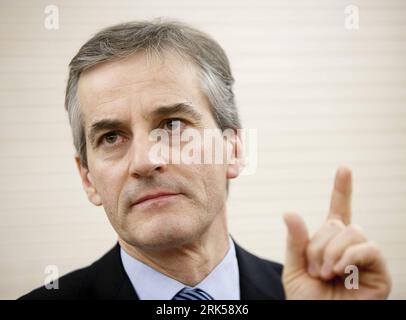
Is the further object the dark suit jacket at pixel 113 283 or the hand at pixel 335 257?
the dark suit jacket at pixel 113 283

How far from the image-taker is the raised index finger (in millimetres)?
1210

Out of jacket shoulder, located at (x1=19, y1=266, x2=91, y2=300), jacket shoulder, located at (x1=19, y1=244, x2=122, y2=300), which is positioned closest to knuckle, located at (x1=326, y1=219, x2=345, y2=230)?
jacket shoulder, located at (x1=19, y1=244, x2=122, y2=300)

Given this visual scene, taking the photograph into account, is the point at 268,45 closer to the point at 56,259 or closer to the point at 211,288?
the point at 211,288

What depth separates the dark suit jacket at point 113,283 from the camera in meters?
1.64

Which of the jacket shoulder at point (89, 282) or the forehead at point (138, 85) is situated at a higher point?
the forehead at point (138, 85)

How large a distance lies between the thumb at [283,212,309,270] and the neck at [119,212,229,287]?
45cm

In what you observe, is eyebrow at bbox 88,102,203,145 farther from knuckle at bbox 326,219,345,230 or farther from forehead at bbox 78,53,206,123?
knuckle at bbox 326,219,345,230

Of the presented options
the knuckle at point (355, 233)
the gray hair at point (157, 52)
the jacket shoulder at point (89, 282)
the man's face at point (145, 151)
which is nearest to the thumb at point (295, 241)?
the knuckle at point (355, 233)

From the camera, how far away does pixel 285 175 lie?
7.03 feet

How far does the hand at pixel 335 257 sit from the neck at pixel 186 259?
1.36ft

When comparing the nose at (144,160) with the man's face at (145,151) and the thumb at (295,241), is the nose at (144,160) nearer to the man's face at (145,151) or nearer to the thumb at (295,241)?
the man's face at (145,151)

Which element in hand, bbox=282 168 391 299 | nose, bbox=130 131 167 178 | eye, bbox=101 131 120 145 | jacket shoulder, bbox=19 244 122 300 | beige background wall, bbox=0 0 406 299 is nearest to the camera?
hand, bbox=282 168 391 299

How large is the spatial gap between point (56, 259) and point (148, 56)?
1.12 meters
